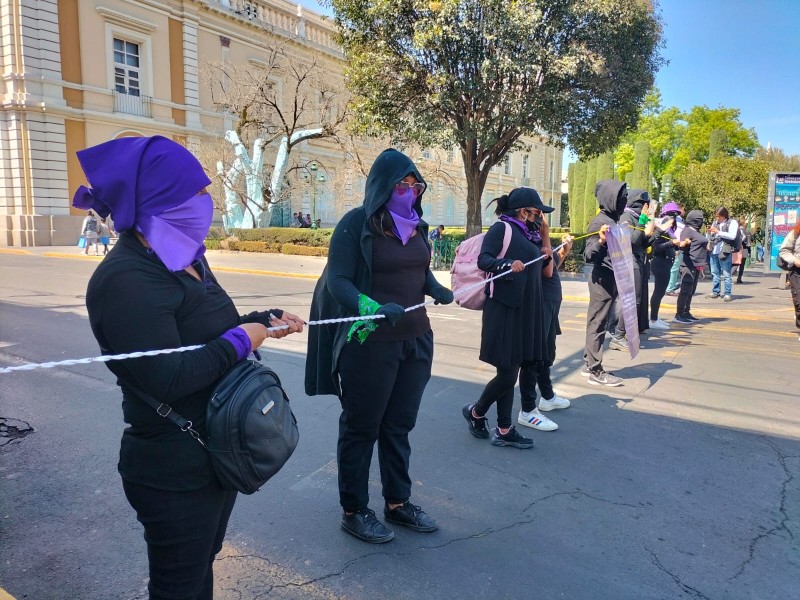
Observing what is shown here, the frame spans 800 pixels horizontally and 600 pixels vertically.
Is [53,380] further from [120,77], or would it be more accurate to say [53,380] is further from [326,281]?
[120,77]

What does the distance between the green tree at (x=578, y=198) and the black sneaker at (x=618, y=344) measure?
124ft

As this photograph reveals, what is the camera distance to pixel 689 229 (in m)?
10.5

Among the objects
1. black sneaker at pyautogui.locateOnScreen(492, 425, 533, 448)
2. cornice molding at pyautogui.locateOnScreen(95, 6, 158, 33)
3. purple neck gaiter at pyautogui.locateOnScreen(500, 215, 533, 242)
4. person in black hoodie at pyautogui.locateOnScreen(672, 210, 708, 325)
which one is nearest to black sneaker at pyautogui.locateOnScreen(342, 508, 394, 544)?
black sneaker at pyautogui.locateOnScreen(492, 425, 533, 448)

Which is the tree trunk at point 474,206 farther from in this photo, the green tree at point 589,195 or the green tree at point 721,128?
the green tree at point 721,128

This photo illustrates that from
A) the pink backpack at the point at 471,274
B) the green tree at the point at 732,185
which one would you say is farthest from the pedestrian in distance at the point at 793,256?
the green tree at the point at 732,185

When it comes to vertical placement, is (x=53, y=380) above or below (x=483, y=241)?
below

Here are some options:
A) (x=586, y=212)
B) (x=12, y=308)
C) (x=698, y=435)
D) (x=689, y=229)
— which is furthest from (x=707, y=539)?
(x=586, y=212)

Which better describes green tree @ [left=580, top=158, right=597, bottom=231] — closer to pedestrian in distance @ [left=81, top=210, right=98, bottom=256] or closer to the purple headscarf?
pedestrian in distance @ [left=81, top=210, right=98, bottom=256]

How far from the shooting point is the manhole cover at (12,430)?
14.3ft

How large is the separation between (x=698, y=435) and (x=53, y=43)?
1096 inches

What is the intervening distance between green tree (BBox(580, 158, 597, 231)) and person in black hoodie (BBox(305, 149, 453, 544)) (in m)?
41.6

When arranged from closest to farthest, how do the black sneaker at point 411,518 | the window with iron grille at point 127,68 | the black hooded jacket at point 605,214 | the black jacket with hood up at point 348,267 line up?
the black jacket with hood up at point 348,267 < the black sneaker at point 411,518 < the black hooded jacket at point 605,214 < the window with iron grille at point 127,68

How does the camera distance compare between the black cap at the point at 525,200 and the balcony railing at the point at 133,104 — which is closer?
the black cap at the point at 525,200

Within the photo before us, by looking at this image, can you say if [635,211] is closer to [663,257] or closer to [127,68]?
[663,257]
